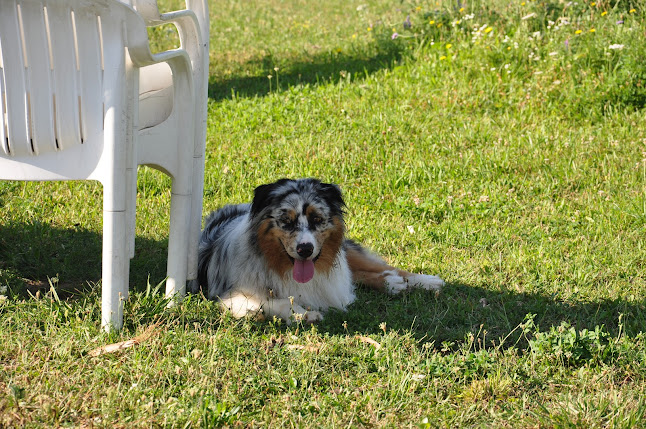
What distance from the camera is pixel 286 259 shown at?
161 inches

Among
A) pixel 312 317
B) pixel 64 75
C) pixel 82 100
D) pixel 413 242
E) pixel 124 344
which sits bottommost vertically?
pixel 413 242

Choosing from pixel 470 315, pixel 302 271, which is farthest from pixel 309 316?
pixel 470 315

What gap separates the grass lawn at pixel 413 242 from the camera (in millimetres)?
3033

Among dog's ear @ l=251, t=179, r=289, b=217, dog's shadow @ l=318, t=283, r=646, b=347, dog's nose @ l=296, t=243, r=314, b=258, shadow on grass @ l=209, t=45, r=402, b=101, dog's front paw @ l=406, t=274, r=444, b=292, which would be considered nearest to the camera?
dog's shadow @ l=318, t=283, r=646, b=347

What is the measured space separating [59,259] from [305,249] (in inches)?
65.4

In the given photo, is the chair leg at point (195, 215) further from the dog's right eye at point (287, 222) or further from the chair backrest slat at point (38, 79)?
the chair backrest slat at point (38, 79)

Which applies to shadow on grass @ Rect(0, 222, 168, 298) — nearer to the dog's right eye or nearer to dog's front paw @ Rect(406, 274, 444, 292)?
the dog's right eye

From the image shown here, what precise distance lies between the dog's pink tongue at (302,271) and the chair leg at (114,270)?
1.00 meters

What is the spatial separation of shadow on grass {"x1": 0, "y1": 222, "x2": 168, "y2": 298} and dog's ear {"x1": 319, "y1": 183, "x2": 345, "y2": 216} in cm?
111

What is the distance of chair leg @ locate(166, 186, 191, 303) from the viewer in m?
3.82

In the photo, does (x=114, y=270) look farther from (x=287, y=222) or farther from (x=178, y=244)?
(x=287, y=222)

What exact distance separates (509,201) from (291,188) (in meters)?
2.37

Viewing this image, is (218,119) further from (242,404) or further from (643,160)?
(242,404)

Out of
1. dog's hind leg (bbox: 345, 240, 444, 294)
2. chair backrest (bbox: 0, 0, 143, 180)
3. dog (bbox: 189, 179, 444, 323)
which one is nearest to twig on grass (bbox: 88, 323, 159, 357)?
dog (bbox: 189, 179, 444, 323)
